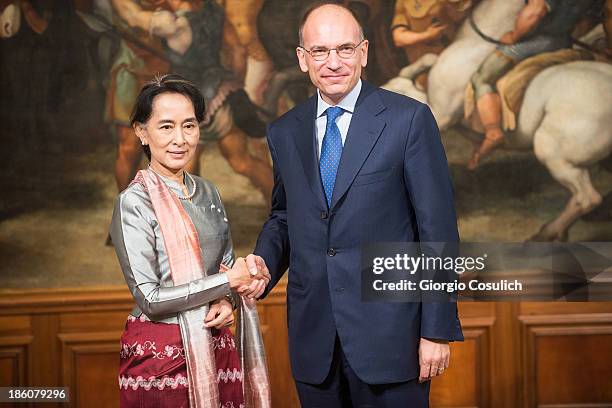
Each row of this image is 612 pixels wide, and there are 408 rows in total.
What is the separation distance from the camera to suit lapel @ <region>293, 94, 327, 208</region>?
2.53 metres

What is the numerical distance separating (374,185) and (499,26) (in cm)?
257

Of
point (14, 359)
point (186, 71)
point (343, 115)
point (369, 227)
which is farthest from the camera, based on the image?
point (186, 71)

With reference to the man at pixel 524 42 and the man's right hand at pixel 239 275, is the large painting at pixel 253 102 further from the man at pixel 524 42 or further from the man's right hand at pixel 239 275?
the man's right hand at pixel 239 275

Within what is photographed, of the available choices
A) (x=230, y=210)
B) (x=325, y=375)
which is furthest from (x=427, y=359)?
(x=230, y=210)

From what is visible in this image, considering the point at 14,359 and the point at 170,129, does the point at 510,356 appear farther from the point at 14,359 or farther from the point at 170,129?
the point at 170,129

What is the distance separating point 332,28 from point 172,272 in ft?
2.86

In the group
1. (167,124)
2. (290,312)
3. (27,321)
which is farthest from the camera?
(27,321)

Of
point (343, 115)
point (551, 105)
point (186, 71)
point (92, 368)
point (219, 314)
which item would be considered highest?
point (186, 71)

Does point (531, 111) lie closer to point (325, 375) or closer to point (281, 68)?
point (281, 68)

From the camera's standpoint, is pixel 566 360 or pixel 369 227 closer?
pixel 369 227

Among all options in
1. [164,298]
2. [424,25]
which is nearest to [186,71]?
[424,25]

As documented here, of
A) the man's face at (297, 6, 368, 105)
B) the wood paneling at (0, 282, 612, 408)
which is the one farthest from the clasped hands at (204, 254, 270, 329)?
the wood paneling at (0, 282, 612, 408)

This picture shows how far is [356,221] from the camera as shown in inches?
98.0

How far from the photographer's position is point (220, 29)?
4.66m
